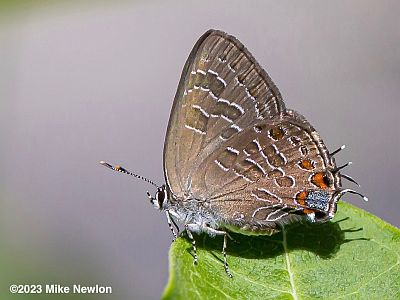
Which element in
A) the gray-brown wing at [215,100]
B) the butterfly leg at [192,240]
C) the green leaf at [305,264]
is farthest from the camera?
the gray-brown wing at [215,100]

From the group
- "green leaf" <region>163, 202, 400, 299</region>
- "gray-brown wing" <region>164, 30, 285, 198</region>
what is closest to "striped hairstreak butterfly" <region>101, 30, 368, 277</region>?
"gray-brown wing" <region>164, 30, 285, 198</region>

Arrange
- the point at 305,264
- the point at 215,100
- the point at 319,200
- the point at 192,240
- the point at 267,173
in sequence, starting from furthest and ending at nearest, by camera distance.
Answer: the point at 267,173 < the point at 215,100 < the point at 319,200 < the point at 192,240 < the point at 305,264

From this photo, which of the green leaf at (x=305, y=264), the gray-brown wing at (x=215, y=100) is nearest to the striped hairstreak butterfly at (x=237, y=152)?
the gray-brown wing at (x=215, y=100)

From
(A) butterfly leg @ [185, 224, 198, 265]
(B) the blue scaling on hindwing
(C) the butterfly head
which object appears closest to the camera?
(A) butterfly leg @ [185, 224, 198, 265]

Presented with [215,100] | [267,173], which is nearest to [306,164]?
[267,173]

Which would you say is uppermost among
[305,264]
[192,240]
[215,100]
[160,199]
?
[215,100]

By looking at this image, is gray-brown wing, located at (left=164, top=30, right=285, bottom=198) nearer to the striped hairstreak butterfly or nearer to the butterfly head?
the striped hairstreak butterfly

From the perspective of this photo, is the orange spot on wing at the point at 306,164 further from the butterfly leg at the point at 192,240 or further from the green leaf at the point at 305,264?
the butterfly leg at the point at 192,240

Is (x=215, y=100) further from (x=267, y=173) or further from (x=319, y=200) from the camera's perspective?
(x=319, y=200)
